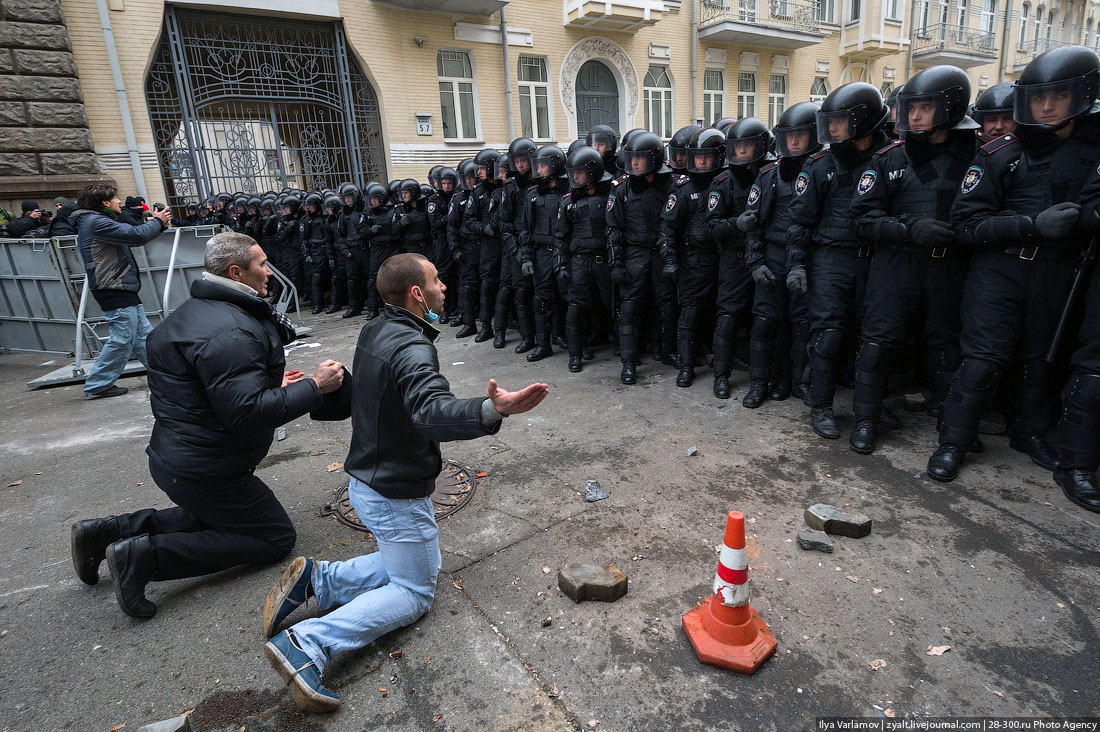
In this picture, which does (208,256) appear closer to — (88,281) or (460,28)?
(88,281)

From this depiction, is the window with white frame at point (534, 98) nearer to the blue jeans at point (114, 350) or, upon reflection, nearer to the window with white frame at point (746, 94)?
the window with white frame at point (746, 94)

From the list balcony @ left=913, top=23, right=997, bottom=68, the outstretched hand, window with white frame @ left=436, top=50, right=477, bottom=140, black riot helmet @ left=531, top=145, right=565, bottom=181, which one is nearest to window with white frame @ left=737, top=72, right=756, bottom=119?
balcony @ left=913, top=23, right=997, bottom=68

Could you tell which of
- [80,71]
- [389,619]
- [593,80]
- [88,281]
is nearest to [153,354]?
[389,619]

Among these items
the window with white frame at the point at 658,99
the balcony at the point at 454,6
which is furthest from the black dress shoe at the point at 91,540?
the window with white frame at the point at 658,99

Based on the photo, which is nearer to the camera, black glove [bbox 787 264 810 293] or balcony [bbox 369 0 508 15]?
black glove [bbox 787 264 810 293]

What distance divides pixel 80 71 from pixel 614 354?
485 inches

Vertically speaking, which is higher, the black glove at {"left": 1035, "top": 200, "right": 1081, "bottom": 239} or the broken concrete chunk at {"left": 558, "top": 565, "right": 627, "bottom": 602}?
the black glove at {"left": 1035, "top": 200, "right": 1081, "bottom": 239}

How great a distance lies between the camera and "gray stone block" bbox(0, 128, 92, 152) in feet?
34.3

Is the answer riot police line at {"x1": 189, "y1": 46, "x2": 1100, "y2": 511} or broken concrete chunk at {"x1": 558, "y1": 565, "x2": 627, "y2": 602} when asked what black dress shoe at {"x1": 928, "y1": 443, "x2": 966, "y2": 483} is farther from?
broken concrete chunk at {"x1": 558, "y1": 565, "x2": 627, "y2": 602}

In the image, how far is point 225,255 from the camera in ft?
9.04

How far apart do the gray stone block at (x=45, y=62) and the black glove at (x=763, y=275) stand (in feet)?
43.5

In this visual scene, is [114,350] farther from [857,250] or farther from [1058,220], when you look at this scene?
[1058,220]

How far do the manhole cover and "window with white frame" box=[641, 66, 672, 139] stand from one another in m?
16.6

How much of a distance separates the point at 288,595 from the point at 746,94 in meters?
21.7
